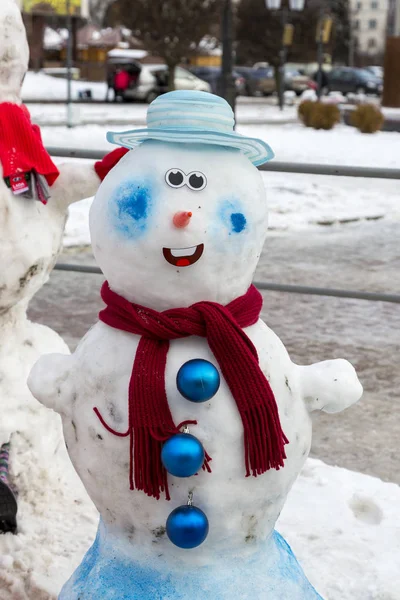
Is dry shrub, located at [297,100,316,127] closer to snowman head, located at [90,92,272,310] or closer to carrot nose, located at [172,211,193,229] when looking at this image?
snowman head, located at [90,92,272,310]

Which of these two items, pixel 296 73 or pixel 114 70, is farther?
pixel 296 73

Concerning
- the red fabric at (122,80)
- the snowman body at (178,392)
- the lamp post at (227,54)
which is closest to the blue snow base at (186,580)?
the snowman body at (178,392)

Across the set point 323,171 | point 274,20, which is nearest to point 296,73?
point 274,20

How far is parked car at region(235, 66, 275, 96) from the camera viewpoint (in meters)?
33.2

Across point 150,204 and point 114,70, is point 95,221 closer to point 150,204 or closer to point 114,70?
point 150,204

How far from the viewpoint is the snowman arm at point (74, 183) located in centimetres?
276

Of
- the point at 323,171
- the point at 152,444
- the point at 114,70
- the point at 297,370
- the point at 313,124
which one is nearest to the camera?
the point at 152,444

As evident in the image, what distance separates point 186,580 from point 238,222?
729 millimetres

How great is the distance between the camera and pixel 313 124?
17.5 m

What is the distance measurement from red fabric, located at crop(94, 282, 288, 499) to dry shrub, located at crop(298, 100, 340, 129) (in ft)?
52.5

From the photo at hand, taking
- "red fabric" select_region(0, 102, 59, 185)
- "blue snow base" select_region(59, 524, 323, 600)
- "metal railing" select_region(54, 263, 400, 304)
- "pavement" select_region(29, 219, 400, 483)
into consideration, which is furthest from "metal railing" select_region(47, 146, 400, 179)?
"blue snow base" select_region(59, 524, 323, 600)

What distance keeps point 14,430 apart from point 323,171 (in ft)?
6.14

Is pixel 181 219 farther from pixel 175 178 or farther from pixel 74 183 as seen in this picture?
pixel 74 183

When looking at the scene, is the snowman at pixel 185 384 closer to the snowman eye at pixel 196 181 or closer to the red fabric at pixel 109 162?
the snowman eye at pixel 196 181
